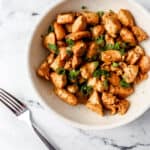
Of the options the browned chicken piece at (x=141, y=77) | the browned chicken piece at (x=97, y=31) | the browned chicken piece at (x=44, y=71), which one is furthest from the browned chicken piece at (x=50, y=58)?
the browned chicken piece at (x=141, y=77)

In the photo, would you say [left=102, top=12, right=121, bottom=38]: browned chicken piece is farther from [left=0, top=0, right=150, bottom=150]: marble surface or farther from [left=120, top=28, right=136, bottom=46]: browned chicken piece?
[left=0, top=0, right=150, bottom=150]: marble surface

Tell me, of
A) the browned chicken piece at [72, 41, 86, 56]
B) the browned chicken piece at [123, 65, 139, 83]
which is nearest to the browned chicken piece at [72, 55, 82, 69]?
the browned chicken piece at [72, 41, 86, 56]

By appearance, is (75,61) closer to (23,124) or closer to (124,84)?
(124,84)

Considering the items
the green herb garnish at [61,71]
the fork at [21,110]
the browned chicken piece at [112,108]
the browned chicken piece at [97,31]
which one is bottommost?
the fork at [21,110]

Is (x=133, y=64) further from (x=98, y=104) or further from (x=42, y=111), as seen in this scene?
(x=42, y=111)

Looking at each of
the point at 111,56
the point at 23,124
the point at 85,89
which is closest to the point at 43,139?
the point at 23,124

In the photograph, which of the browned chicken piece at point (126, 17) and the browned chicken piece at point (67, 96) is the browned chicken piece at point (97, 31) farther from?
the browned chicken piece at point (67, 96)

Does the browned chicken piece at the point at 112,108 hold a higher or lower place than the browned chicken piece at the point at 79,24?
lower
